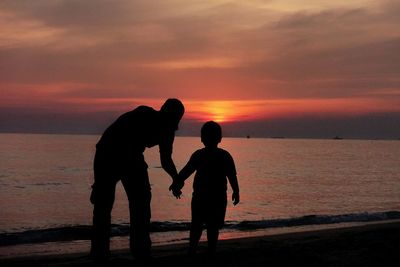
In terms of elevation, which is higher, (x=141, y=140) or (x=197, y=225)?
(x=141, y=140)

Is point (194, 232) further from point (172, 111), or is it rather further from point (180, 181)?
point (172, 111)

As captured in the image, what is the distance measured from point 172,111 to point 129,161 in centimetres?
75

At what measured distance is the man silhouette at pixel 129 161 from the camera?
5.93 m

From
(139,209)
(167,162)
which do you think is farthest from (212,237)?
(167,162)

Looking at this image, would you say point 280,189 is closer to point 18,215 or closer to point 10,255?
point 18,215

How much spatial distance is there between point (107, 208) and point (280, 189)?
2965 centimetres

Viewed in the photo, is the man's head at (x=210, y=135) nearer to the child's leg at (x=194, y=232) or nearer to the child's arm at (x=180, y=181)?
the child's arm at (x=180, y=181)

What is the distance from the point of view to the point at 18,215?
2020cm

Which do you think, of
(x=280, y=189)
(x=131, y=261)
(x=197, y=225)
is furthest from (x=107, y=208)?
(x=280, y=189)

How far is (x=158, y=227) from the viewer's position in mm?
16047

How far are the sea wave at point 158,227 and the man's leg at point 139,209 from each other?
768 cm

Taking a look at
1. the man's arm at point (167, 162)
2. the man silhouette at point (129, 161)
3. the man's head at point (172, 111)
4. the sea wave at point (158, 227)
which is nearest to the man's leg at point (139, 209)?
the man silhouette at point (129, 161)

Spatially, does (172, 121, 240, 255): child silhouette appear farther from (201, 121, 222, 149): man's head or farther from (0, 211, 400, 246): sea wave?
(0, 211, 400, 246): sea wave

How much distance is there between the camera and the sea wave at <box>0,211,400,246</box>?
44.4 ft
